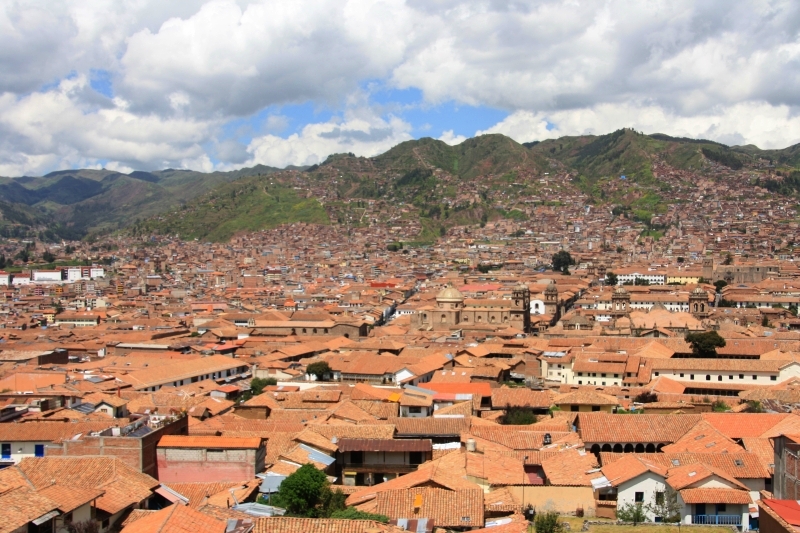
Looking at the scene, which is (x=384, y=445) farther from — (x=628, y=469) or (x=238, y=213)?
(x=238, y=213)

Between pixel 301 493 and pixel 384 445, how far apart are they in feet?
14.9

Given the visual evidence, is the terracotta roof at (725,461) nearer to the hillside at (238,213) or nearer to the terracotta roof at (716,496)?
the terracotta roof at (716,496)

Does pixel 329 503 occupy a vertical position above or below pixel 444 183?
below

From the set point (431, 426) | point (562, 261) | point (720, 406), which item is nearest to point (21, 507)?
point (431, 426)

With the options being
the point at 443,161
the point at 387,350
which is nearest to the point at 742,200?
the point at 443,161

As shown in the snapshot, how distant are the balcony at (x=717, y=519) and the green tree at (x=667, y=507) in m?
0.37

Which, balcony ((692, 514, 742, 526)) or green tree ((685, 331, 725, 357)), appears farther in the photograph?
green tree ((685, 331, 725, 357))

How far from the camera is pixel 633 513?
15398 millimetres

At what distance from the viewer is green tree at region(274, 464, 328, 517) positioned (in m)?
15.1

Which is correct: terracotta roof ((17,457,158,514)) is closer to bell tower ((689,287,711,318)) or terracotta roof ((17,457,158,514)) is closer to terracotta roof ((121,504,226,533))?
terracotta roof ((121,504,226,533))

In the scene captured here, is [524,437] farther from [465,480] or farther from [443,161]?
[443,161]

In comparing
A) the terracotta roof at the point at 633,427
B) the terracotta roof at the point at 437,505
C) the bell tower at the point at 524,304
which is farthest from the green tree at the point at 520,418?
the bell tower at the point at 524,304

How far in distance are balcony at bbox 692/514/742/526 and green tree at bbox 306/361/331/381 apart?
72.1 ft

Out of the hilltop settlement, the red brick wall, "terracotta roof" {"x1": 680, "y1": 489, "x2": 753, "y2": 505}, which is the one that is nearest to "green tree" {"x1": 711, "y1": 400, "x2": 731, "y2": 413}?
the hilltop settlement
